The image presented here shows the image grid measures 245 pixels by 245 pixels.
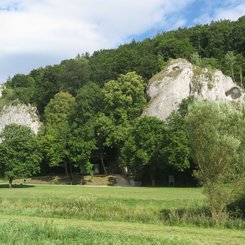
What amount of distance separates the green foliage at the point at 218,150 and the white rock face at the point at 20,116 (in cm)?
8172

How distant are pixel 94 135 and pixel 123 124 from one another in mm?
5874

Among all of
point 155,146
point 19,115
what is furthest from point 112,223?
point 19,115

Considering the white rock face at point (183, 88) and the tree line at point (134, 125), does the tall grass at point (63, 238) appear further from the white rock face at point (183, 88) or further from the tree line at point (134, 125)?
the white rock face at point (183, 88)

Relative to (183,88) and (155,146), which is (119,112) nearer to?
(183,88)

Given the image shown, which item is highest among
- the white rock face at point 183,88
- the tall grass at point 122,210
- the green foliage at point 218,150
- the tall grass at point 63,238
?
the white rock face at point 183,88

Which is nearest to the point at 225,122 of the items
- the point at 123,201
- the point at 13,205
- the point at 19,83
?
the point at 123,201

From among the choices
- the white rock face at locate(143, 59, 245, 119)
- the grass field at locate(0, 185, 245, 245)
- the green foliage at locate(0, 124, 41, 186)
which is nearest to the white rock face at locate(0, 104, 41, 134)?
the white rock face at locate(143, 59, 245, 119)

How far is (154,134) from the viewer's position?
70.4m

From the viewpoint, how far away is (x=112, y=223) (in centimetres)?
2456

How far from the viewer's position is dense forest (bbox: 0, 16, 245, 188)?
68.0 m

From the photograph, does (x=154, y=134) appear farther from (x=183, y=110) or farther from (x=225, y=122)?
(x=225, y=122)

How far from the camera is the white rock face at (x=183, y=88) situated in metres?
85.9

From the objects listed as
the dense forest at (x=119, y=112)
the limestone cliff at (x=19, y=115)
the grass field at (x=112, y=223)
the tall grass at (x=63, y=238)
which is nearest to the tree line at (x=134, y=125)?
the dense forest at (x=119, y=112)

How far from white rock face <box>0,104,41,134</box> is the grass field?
227 ft
